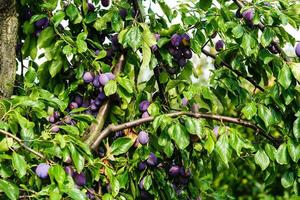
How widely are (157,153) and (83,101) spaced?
334mm

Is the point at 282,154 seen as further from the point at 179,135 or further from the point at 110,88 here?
the point at 110,88

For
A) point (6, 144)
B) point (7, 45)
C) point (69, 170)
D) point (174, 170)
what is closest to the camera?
point (6, 144)

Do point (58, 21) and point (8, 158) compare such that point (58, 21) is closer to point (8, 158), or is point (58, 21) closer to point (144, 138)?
point (144, 138)

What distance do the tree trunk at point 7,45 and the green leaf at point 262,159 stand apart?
85cm

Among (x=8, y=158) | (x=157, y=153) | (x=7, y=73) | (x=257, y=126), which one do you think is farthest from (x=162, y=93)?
(x=8, y=158)

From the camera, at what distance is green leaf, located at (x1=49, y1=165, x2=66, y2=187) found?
1737 millimetres

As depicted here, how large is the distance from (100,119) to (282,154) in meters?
0.64

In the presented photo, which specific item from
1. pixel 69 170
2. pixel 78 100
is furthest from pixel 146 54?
pixel 69 170

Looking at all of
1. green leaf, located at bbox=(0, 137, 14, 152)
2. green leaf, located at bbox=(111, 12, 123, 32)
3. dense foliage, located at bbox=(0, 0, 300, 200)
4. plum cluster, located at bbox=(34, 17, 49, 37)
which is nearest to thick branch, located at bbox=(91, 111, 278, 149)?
dense foliage, located at bbox=(0, 0, 300, 200)

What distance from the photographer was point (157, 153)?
7.83 feet

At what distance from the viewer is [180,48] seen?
225 centimetres

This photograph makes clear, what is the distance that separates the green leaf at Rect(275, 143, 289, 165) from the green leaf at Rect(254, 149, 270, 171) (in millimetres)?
37

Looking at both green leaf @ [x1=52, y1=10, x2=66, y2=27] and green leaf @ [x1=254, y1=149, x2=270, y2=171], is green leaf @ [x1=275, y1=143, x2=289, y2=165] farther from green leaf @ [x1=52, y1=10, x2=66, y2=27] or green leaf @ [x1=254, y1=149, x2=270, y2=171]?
green leaf @ [x1=52, y1=10, x2=66, y2=27]

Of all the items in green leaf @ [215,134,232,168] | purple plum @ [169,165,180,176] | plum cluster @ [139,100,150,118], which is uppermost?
plum cluster @ [139,100,150,118]
